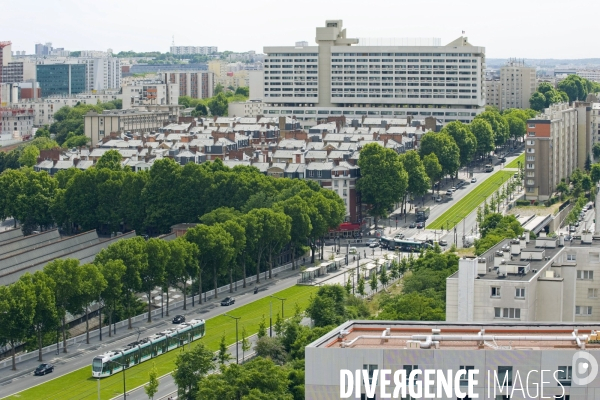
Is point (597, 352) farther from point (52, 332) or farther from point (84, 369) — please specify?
point (52, 332)


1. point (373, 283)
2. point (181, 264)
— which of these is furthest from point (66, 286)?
point (373, 283)

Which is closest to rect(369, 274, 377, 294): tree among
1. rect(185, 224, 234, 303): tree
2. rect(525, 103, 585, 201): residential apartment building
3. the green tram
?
rect(185, 224, 234, 303): tree

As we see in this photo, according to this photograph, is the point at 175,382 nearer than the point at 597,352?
No

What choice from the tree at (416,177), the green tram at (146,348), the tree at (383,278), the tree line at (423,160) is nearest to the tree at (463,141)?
the tree line at (423,160)

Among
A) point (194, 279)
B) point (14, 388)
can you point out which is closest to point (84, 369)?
point (14, 388)

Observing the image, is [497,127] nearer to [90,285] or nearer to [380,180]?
[380,180]

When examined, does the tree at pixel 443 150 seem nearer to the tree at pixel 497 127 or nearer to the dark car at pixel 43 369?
the tree at pixel 497 127

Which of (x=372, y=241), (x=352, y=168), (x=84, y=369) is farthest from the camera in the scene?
(x=352, y=168)

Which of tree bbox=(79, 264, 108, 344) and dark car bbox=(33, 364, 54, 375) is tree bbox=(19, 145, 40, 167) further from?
dark car bbox=(33, 364, 54, 375)
